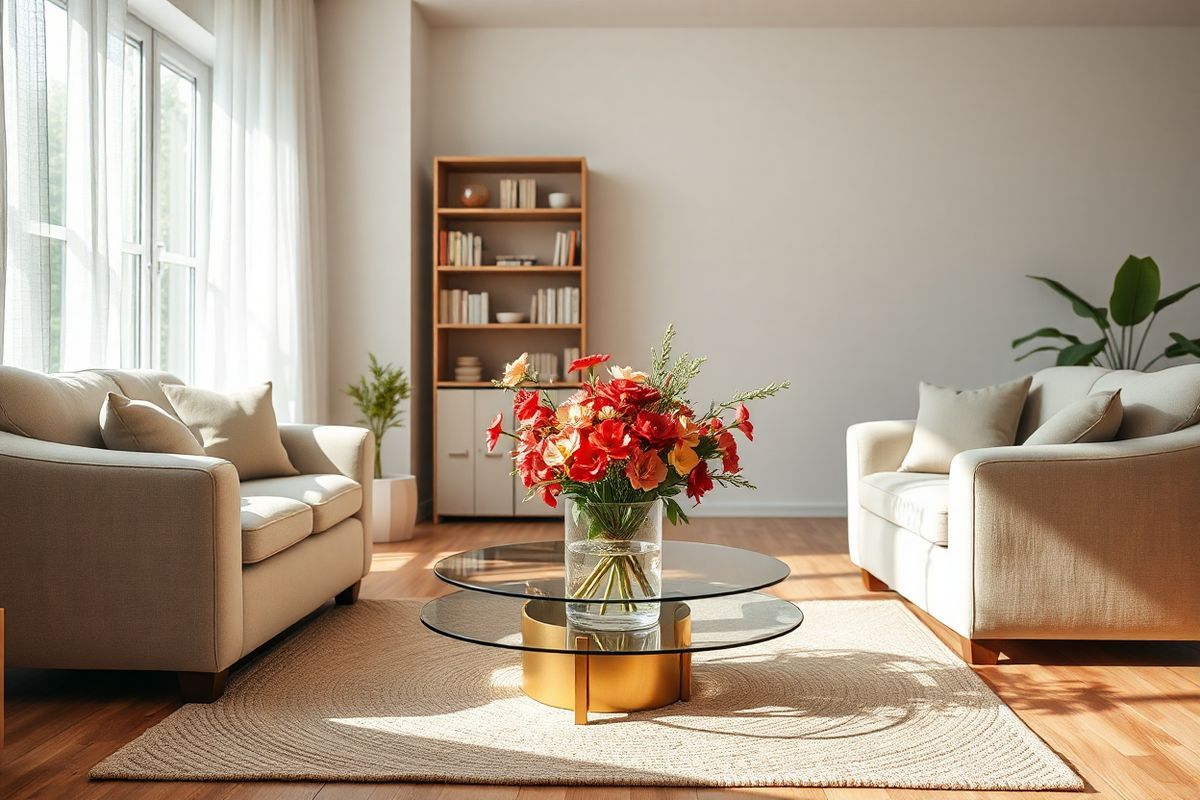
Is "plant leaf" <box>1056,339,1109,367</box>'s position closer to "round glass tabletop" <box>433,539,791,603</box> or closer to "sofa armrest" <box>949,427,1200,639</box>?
"sofa armrest" <box>949,427,1200,639</box>

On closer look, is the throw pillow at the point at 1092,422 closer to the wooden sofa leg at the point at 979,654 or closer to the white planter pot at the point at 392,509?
the wooden sofa leg at the point at 979,654

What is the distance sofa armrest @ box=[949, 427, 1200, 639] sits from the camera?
9.45ft

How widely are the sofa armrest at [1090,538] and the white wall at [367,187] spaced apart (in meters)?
3.48

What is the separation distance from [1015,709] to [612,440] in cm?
126

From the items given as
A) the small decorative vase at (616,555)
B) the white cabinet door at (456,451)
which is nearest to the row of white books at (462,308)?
the white cabinet door at (456,451)

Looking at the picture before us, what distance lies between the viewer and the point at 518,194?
18.9ft

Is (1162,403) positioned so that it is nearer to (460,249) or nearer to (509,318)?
(509,318)

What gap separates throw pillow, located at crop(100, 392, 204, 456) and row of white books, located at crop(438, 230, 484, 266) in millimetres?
3041

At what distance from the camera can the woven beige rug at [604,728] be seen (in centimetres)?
215

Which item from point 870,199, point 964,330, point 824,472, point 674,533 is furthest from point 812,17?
point 674,533

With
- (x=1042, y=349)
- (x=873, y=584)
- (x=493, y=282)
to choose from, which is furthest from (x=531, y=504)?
(x=1042, y=349)

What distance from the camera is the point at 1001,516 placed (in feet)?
9.49

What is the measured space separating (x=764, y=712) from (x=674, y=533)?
2899mm

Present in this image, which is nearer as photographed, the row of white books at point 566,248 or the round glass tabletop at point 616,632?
the round glass tabletop at point 616,632
